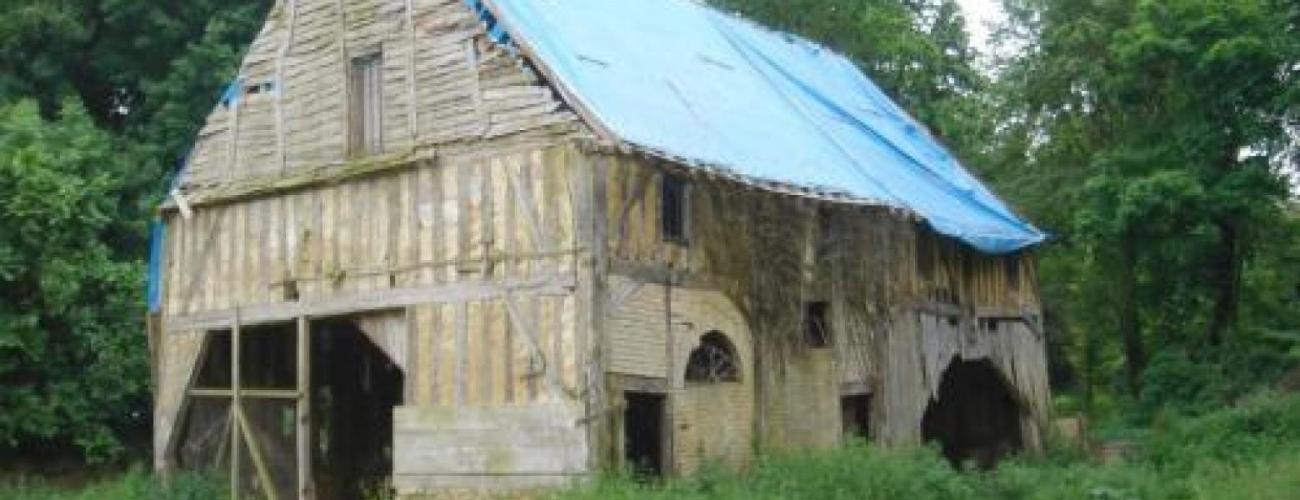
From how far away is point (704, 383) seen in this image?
18.8 meters

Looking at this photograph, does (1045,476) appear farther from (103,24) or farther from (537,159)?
(103,24)


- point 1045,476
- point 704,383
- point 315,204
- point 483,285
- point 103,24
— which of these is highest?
point 103,24

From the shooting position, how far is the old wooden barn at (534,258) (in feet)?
56.8

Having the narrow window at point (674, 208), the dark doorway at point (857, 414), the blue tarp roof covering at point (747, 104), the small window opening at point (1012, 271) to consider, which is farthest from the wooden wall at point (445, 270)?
the small window opening at point (1012, 271)

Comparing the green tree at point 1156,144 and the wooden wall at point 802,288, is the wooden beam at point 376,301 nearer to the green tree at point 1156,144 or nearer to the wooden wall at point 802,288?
the wooden wall at point 802,288

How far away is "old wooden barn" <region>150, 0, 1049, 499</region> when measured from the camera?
1731 centimetres

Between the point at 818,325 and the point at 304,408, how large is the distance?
6973 mm

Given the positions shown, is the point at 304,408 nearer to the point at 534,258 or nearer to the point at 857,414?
the point at 534,258

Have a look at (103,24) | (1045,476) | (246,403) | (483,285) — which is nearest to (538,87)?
(483,285)

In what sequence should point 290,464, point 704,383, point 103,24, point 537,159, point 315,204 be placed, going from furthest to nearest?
point 103,24 < point 290,464 < point 315,204 < point 704,383 < point 537,159

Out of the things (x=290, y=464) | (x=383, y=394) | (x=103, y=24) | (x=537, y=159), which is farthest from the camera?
(x=103, y=24)

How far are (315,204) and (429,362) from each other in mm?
3136

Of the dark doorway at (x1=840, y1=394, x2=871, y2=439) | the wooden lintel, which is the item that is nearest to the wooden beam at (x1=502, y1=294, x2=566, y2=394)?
the wooden lintel

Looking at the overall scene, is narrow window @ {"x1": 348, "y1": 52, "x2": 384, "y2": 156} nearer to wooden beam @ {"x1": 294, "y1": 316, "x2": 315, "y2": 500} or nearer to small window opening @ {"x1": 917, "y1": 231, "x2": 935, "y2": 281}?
wooden beam @ {"x1": 294, "y1": 316, "x2": 315, "y2": 500}
